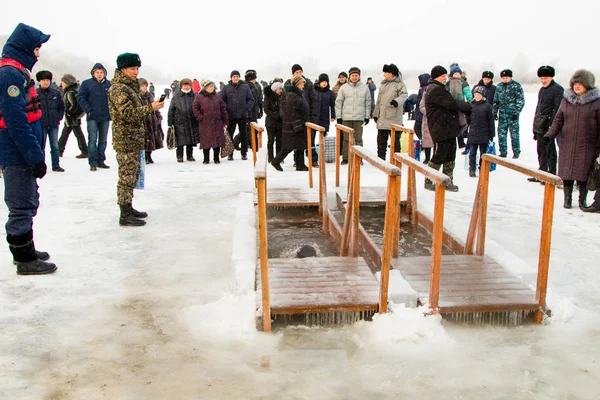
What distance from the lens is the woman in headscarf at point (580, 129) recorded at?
646 centimetres

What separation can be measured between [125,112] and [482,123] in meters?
5.67

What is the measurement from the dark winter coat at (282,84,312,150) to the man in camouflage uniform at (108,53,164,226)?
A: 3734mm

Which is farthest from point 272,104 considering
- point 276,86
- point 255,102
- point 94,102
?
point 94,102

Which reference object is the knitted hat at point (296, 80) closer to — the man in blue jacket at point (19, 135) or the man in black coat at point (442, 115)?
the man in black coat at point (442, 115)

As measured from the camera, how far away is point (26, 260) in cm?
455

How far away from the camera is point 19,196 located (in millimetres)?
4309

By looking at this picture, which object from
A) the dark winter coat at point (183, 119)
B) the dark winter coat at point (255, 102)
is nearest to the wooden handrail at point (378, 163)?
the dark winter coat at point (183, 119)

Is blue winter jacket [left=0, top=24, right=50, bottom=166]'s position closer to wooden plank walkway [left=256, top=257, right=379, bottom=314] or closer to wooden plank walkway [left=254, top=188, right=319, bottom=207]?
wooden plank walkway [left=256, top=257, right=379, bottom=314]

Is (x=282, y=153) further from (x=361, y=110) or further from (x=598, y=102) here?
(x=598, y=102)

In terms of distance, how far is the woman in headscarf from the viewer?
21.2 feet

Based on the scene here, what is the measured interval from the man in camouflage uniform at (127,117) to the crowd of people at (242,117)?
0.4 inches

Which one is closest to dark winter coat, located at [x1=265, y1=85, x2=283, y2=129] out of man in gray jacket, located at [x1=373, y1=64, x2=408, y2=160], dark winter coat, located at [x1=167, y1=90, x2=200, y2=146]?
dark winter coat, located at [x1=167, y1=90, x2=200, y2=146]

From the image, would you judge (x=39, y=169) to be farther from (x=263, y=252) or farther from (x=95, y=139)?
(x=95, y=139)

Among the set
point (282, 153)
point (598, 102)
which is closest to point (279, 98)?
point (282, 153)
